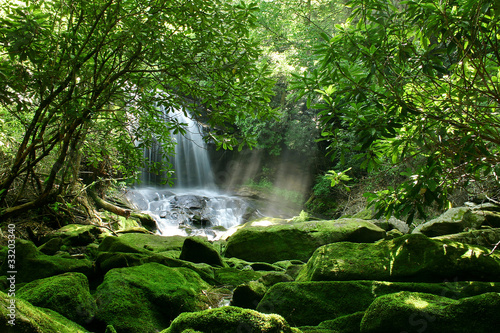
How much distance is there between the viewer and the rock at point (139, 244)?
4836 millimetres

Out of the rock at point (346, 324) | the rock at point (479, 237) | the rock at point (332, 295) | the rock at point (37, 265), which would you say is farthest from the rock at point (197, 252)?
the rock at point (479, 237)

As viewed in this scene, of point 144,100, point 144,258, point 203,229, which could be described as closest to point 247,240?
point 144,258

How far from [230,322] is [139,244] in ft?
17.0

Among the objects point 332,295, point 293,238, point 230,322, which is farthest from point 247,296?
Answer: point 293,238

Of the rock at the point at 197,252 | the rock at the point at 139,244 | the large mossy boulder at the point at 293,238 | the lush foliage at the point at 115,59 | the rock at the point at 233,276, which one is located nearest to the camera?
the lush foliage at the point at 115,59

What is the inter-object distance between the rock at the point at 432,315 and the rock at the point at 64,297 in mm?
2352

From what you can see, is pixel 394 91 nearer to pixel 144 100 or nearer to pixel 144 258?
pixel 144 100

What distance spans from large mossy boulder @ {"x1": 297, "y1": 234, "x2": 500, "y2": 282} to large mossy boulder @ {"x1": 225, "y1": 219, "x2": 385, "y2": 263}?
2777 mm

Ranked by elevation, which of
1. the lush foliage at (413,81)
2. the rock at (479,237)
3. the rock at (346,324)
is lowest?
the rock at (346,324)

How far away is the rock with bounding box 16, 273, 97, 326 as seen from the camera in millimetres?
2541

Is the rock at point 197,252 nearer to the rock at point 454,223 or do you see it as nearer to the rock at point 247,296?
the rock at point 247,296

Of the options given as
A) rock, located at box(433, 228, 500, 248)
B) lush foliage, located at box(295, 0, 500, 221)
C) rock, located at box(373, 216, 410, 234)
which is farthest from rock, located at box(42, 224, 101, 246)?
rock, located at box(373, 216, 410, 234)

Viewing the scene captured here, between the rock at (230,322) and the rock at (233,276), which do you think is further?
the rock at (233,276)

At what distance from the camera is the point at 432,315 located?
2119 millimetres
